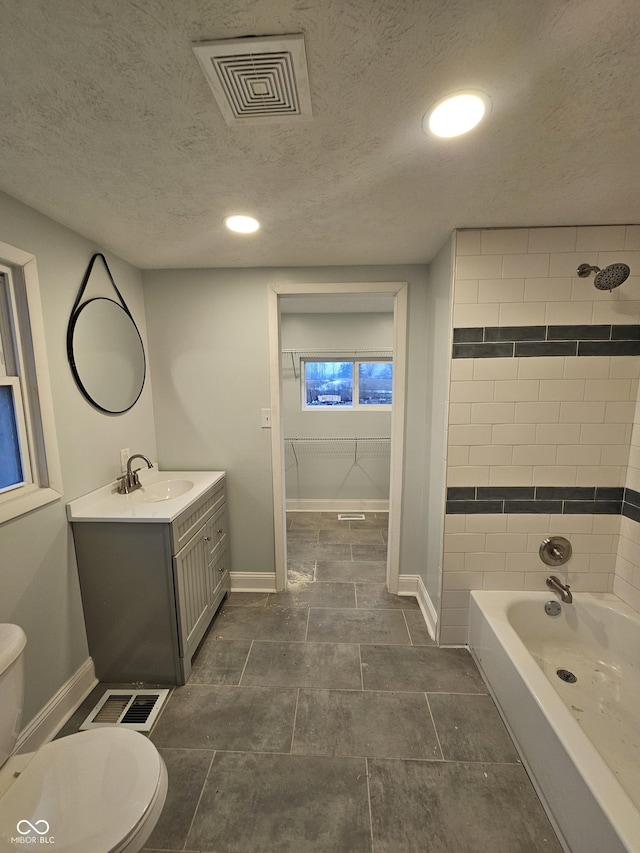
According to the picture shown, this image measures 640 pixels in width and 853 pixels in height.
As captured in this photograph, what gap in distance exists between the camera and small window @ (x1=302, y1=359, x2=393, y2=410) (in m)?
3.76

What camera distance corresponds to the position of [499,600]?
5.69 feet

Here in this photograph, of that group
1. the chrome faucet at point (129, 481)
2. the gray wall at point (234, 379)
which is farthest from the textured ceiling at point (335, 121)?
the chrome faucet at point (129, 481)

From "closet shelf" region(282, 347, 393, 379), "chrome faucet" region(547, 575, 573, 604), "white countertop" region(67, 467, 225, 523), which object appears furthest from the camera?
"closet shelf" region(282, 347, 393, 379)

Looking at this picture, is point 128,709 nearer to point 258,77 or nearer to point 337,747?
point 337,747

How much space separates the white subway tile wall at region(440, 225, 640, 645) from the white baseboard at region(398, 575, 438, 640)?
0.15 metres

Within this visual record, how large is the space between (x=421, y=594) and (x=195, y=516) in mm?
1624

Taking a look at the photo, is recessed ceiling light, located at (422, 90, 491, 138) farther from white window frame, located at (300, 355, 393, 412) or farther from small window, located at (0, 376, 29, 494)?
white window frame, located at (300, 355, 393, 412)

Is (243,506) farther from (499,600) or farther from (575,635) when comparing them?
(575,635)

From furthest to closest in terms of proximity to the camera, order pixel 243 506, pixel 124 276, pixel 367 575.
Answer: pixel 367 575, pixel 243 506, pixel 124 276

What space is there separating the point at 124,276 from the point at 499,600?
284 centimetres

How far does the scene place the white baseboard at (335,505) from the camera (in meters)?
3.85

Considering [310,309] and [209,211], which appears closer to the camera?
[209,211]

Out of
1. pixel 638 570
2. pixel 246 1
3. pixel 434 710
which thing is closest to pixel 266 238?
pixel 246 1

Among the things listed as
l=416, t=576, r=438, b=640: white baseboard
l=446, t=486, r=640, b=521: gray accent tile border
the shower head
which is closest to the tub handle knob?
l=446, t=486, r=640, b=521: gray accent tile border
